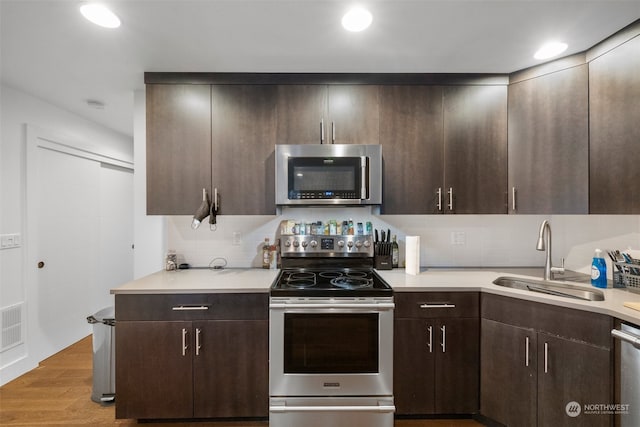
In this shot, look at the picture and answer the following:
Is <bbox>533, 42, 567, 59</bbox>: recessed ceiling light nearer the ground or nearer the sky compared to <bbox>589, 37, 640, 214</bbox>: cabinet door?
nearer the sky

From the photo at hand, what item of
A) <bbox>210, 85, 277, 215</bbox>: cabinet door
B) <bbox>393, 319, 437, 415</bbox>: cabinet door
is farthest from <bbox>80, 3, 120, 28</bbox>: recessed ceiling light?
<bbox>393, 319, 437, 415</bbox>: cabinet door

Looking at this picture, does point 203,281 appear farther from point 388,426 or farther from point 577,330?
point 577,330

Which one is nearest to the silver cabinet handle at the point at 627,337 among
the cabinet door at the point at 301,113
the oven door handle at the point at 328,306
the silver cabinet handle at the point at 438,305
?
the silver cabinet handle at the point at 438,305

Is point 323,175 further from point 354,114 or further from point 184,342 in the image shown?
point 184,342

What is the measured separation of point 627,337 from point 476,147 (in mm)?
1367

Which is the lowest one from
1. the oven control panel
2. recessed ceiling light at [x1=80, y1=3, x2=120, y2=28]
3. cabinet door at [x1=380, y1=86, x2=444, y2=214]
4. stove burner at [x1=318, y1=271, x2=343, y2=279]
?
stove burner at [x1=318, y1=271, x2=343, y2=279]

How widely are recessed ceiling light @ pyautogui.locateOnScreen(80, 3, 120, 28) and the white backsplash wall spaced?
140 centimetres

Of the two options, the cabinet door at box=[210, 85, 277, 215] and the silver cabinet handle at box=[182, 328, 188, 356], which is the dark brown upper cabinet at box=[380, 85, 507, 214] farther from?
the silver cabinet handle at box=[182, 328, 188, 356]

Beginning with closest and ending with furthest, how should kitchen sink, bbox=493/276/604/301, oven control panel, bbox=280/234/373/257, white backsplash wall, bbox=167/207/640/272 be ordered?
1. kitchen sink, bbox=493/276/604/301
2. oven control panel, bbox=280/234/373/257
3. white backsplash wall, bbox=167/207/640/272

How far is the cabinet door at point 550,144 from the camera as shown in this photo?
1.85 metres

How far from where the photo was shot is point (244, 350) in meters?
1.81

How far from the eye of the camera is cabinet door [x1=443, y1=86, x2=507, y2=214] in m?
2.13

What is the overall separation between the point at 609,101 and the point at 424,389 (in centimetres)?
208

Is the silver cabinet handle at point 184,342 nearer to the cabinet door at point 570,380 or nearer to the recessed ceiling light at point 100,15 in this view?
the recessed ceiling light at point 100,15
